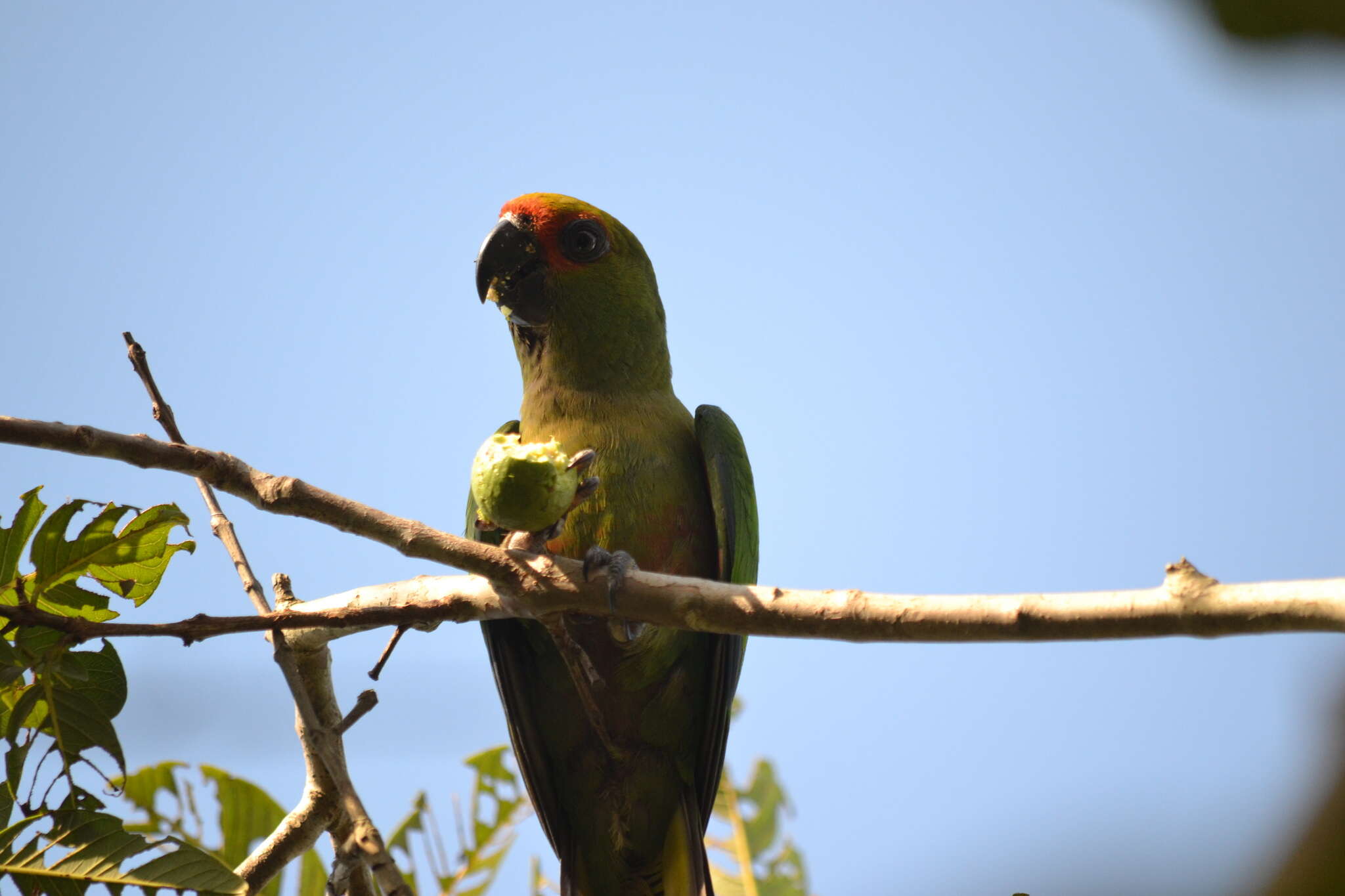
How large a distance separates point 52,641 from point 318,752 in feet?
2.30

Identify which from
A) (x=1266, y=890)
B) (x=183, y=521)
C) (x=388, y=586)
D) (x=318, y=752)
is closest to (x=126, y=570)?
(x=183, y=521)

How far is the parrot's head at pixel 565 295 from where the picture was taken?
4016mm

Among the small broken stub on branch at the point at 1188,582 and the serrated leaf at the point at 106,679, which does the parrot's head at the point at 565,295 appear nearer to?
the serrated leaf at the point at 106,679

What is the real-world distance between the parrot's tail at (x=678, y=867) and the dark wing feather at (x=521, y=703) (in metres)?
0.11

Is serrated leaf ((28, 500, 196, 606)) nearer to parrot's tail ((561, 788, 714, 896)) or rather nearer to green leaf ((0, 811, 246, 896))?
green leaf ((0, 811, 246, 896))

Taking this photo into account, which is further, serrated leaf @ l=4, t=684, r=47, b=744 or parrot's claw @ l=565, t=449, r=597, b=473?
parrot's claw @ l=565, t=449, r=597, b=473

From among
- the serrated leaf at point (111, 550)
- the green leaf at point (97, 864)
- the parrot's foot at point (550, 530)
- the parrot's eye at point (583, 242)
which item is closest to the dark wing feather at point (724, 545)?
the parrot's eye at point (583, 242)

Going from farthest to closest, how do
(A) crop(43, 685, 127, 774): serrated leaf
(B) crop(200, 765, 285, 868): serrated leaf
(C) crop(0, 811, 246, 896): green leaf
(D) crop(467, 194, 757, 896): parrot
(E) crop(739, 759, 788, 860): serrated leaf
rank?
1. (E) crop(739, 759, 788, 860): serrated leaf
2. (B) crop(200, 765, 285, 868): serrated leaf
3. (D) crop(467, 194, 757, 896): parrot
4. (A) crop(43, 685, 127, 774): serrated leaf
5. (C) crop(0, 811, 246, 896): green leaf

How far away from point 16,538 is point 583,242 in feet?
7.48

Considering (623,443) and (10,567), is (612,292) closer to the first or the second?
(623,443)

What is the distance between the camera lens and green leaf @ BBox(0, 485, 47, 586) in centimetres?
241

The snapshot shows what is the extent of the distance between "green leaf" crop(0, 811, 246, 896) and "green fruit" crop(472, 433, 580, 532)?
91cm

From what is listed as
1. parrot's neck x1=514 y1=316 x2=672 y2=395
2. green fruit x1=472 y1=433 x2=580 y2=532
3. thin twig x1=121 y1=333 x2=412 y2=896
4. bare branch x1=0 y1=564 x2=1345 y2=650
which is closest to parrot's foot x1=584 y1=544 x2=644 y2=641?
bare branch x1=0 y1=564 x2=1345 y2=650

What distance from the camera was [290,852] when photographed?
296 cm
